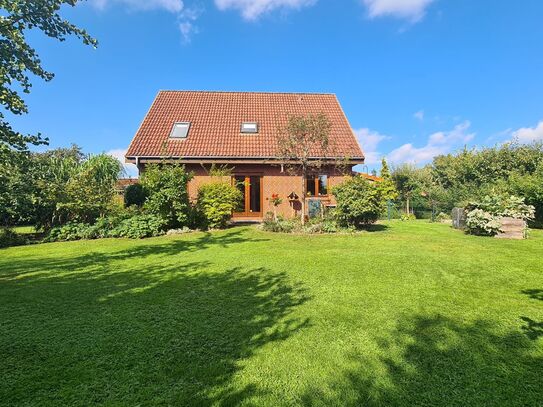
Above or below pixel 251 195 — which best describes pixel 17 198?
below

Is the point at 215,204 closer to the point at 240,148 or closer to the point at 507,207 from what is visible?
the point at 240,148

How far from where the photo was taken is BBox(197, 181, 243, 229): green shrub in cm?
1203

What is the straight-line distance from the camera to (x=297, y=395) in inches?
96.5

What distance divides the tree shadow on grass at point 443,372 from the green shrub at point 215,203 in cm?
929

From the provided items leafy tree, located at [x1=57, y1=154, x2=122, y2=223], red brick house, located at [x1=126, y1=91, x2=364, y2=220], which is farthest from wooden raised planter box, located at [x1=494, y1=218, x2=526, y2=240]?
leafy tree, located at [x1=57, y1=154, x2=122, y2=223]

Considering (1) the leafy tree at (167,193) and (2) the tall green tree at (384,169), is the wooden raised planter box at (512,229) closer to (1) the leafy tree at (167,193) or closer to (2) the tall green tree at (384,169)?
(2) the tall green tree at (384,169)

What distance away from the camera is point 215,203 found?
473 inches

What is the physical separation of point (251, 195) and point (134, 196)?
5463 mm

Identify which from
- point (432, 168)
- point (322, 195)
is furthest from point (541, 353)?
point (432, 168)

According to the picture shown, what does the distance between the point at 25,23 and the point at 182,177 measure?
6.97 m

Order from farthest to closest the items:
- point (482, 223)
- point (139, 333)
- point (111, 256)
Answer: point (482, 223), point (111, 256), point (139, 333)

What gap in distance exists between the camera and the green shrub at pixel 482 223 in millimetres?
10000

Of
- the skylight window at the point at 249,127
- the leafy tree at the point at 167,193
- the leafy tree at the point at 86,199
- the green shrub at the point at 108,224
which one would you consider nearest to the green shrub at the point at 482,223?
the leafy tree at the point at 167,193

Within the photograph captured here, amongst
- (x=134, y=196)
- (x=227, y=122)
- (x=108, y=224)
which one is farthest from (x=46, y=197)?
(x=227, y=122)
